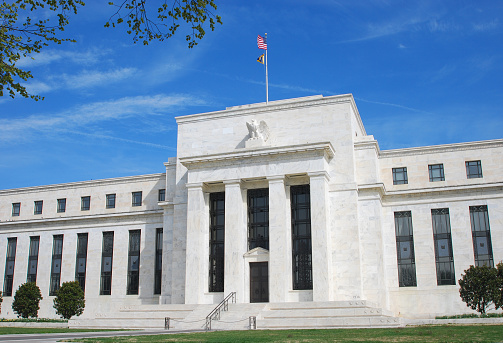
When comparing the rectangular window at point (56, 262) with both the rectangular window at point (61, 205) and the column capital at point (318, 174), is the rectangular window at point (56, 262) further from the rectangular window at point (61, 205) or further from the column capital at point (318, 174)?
the column capital at point (318, 174)

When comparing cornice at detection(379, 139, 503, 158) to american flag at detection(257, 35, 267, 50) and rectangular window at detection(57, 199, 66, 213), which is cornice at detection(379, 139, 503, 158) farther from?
rectangular window at detection(57, 199, 66, 213)

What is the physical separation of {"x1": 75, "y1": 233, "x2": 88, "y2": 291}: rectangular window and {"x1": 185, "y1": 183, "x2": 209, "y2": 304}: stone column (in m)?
15.1

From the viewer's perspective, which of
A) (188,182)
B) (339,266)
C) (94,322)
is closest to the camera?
(94,322)

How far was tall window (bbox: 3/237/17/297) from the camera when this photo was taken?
5441cm

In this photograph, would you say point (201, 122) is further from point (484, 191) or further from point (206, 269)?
point (484, 191)

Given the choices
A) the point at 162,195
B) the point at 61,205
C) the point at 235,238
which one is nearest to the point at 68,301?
the point at 162,195

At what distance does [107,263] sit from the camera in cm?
5150

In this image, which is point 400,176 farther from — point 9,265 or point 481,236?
point 9,265

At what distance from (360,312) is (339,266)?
7766 mm

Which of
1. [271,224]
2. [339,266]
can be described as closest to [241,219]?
[271,224]

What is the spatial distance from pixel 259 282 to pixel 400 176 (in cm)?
1512

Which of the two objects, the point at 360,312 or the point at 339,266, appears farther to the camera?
the point at 339,266

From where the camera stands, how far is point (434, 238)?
4275 cm

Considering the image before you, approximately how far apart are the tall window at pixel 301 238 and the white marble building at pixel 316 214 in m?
0.08
